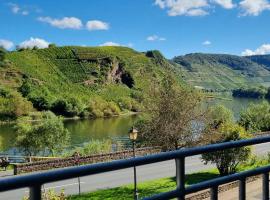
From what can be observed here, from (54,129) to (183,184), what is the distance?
190 ft

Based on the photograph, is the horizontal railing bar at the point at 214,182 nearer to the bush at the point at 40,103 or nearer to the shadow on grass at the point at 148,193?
the shadow on grass at the point at 148,193

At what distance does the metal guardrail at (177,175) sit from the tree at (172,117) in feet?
117

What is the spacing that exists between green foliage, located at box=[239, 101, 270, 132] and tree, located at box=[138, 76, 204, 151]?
3352 cm

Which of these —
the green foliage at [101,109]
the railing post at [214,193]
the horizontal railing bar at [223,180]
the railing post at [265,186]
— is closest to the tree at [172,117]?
the railing post at [265,186]

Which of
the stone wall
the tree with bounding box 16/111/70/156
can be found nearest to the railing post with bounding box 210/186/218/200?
the stone wall

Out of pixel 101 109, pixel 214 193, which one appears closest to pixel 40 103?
pixel 101 109

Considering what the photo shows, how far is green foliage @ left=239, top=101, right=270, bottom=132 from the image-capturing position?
7388 centimetres

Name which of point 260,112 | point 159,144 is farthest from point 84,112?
point 159,144

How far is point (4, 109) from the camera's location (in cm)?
14350

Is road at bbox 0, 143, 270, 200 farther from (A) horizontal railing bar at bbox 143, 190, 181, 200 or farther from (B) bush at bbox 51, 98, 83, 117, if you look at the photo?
(B) bush at bbox 51, 98, 83, 117

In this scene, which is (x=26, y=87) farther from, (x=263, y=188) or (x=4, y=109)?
(x=263, y=188)

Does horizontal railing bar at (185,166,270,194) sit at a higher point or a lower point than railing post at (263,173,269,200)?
higher

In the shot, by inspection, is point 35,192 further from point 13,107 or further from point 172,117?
point 13,107

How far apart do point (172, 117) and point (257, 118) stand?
41317 millimetres
